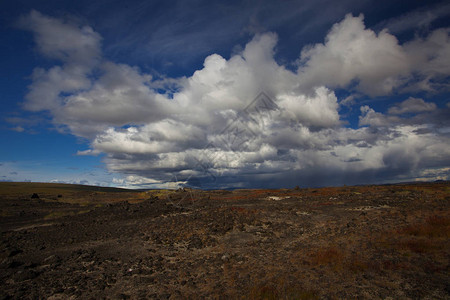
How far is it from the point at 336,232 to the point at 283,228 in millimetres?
4092

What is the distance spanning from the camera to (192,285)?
9328 mm

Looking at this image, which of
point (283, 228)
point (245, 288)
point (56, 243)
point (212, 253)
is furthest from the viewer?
point (283, 228)

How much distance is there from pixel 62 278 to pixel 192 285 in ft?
20.4

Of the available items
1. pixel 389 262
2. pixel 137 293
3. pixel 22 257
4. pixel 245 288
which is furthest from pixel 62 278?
pixel 389 262

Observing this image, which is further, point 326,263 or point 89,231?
point 89,231

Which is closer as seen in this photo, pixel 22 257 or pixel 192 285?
pixel 192 285

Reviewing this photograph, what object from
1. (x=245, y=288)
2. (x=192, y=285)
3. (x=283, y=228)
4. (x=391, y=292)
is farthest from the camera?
(x=283, y=228)

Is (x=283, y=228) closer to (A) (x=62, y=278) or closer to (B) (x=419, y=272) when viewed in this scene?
(B) (x=419, y=272)

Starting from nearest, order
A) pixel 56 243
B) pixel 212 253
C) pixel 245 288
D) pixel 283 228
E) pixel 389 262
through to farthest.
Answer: pixel 245 288 < pixel 389 262 < pixel 212 253 < pixel 56 243 < pixel 283 228

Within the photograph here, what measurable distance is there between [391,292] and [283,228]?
11393mm

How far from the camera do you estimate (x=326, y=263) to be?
10.6 meters

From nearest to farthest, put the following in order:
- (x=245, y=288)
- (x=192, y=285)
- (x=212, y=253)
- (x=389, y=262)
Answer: (x=245, y=288)
(x=192, y=285)
(x=389, y=262)
(x=212, y=253)

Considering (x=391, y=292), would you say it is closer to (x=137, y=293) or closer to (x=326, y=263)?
(x=326, y=263)

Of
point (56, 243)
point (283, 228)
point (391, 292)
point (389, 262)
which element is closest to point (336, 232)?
point (283, 228)
